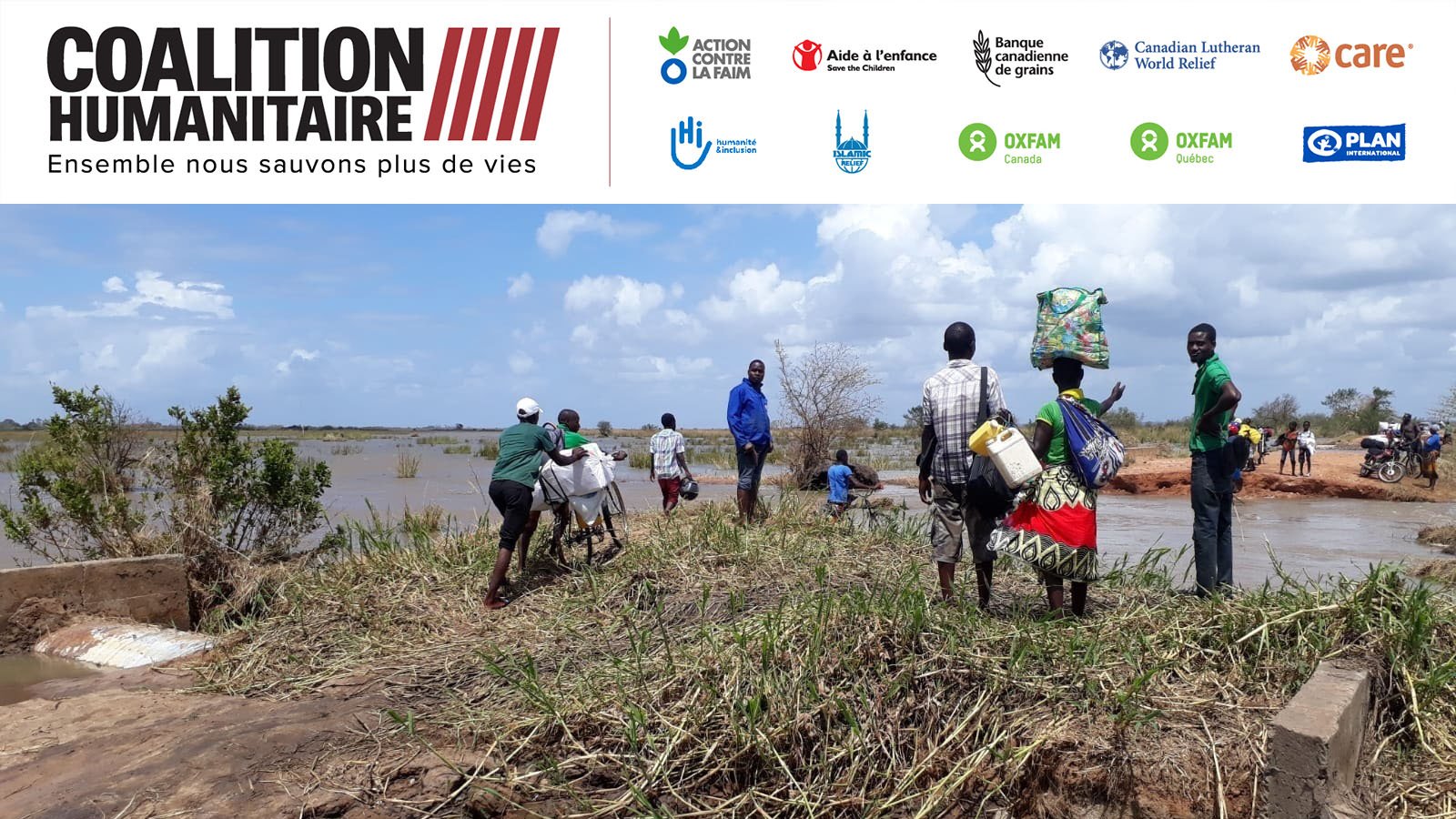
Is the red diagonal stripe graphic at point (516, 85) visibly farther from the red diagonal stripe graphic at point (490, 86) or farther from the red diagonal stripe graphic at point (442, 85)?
the red diagonal stripe graphic at point (442, 85)

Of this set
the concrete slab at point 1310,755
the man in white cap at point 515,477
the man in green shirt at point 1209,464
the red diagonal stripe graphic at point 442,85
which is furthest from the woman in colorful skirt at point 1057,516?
the red diagonal stripe graphic at point 442,85

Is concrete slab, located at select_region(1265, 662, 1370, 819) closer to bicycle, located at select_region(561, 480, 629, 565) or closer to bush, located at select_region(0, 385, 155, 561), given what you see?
bicycle, located at select_region(561, 480, 629, 565)

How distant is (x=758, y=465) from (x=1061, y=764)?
4.94 m

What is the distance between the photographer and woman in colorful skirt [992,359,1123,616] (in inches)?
177

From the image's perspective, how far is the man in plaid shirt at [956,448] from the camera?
16.0ft

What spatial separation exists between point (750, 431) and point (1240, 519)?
962cm

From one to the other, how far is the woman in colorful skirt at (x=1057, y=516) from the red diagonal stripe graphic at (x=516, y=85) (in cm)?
576

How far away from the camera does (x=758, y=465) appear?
824 cm

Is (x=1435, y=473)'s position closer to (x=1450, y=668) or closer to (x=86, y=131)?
(x=1450, y=668)

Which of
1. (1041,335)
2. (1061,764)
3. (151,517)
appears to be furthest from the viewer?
(151,517)

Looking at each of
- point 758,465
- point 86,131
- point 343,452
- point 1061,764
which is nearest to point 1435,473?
point 758,465

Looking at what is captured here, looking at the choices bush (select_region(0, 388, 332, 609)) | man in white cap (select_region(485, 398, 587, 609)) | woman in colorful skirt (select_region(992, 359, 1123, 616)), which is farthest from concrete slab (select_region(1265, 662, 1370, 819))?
bush (select_region(0, 388, 332, 609))

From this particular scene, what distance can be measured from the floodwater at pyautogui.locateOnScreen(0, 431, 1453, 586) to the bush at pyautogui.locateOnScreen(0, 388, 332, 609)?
4.35 ft

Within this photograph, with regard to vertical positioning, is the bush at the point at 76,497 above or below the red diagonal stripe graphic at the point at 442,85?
below
